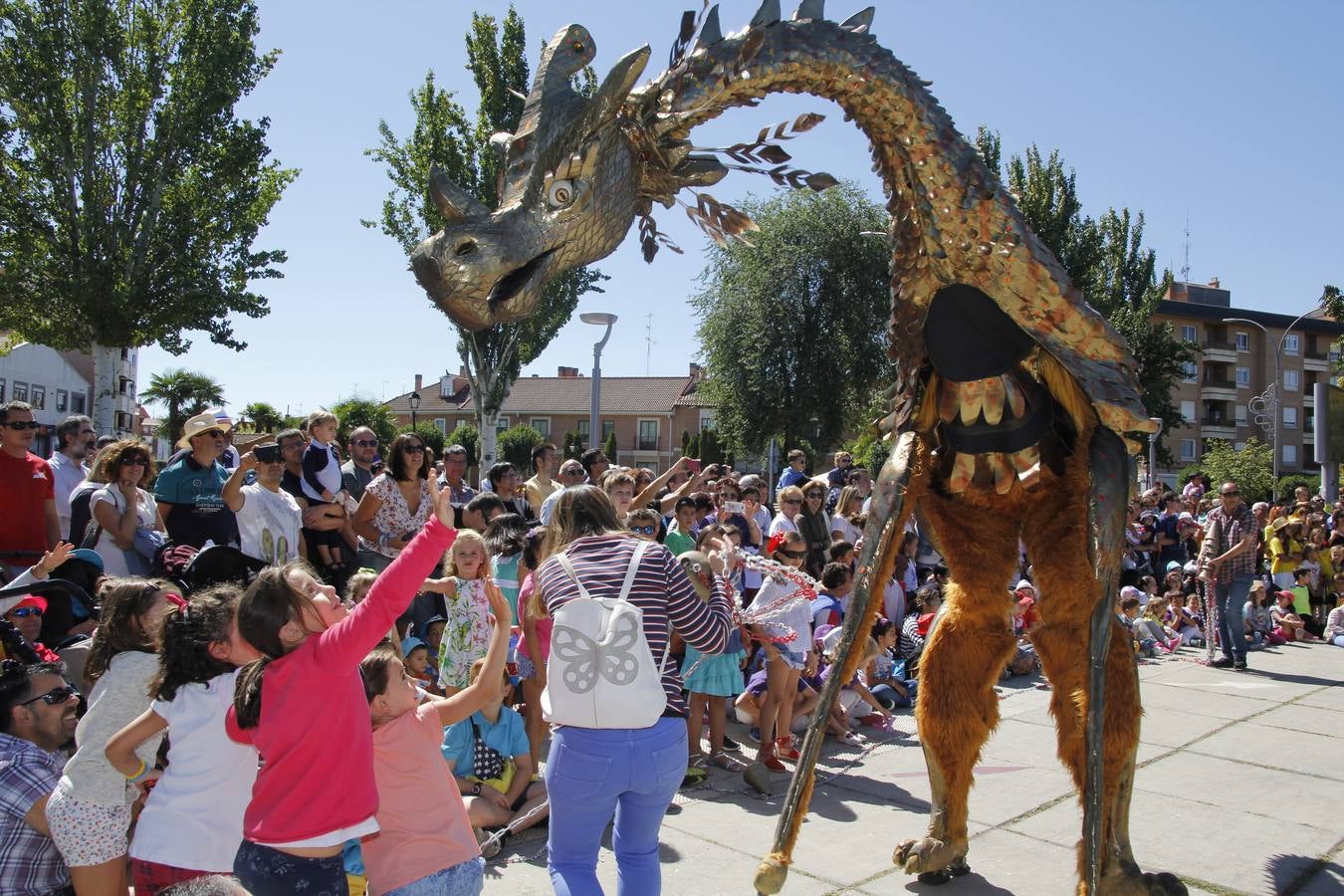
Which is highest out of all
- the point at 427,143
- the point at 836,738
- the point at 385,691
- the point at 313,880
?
the point at 427,143

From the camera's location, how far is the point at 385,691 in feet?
9.97

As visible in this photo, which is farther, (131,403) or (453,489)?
(131,403)

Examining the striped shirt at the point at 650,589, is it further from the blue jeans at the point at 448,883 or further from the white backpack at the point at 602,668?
the blue jeans at the point at 448,883

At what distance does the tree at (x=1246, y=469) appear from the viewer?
105 ft

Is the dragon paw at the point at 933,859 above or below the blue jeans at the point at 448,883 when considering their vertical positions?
below

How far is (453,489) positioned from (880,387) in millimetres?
20801

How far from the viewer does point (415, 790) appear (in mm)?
2893

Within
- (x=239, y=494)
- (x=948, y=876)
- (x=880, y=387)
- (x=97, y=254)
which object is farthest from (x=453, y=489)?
(x=880, y=387)

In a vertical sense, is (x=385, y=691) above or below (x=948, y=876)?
above

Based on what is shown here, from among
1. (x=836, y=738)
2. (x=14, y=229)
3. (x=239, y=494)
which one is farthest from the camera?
(x=14, y=229)

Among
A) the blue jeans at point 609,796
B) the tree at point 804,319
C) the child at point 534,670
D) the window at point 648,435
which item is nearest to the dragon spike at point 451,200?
the blue jeans at point 609,796

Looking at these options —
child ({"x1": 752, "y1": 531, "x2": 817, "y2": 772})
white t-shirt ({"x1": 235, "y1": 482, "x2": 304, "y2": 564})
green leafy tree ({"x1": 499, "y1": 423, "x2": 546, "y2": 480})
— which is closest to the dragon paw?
child ({"x1": 752, "y1": 531, "x2": 817, "y2": 772})

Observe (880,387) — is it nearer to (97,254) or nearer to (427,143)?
(427,143)

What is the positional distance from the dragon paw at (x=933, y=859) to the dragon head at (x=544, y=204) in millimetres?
2540
